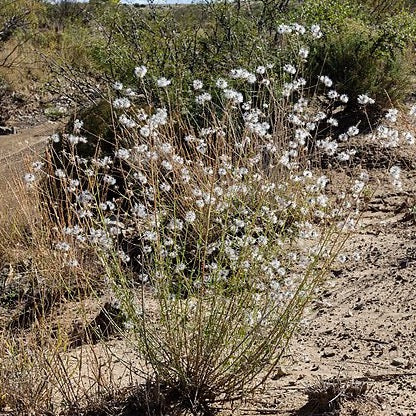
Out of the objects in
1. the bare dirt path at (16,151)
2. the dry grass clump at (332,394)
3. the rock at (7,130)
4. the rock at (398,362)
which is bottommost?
the rock at (7,130)

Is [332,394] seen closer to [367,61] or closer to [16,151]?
[367,61]

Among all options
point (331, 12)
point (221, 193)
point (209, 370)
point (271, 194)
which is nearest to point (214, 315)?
point (209, 370)

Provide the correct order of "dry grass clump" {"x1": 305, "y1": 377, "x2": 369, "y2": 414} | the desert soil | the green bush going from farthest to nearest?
1. the green bush
2. the desert soil
3. "dry grass clump" {"x1": 305, "y1": 377, "x2": 369, "y2": 414}

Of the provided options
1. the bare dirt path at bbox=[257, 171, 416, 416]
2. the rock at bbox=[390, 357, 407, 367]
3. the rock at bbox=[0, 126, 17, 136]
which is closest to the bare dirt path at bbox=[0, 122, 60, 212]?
the rock at bbox=[0, 126, 17, 136]

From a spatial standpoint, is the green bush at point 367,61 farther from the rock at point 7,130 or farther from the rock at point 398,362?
the rock at point 7,130

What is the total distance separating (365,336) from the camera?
411cm

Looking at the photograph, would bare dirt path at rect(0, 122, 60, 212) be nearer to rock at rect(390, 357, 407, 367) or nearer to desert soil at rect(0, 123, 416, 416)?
desert soil at rect(0, 123, 416, 416)

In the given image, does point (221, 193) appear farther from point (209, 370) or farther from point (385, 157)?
point (385, 157)

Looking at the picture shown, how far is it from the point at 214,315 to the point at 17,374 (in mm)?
1044

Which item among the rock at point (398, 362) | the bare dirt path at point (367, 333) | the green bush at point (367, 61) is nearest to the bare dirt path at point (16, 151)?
the bare dirt path at point (367, 333)

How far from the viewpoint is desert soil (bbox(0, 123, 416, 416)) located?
11.2 ft

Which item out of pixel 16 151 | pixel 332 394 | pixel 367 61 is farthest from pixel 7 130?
pixel 332 394

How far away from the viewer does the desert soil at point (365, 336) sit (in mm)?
3406

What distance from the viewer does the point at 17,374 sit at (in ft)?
11.7
